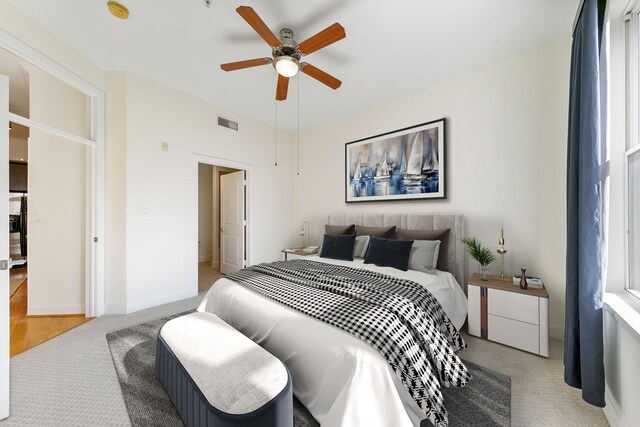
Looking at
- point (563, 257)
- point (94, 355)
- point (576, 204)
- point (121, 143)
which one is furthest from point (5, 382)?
point (563, 257)

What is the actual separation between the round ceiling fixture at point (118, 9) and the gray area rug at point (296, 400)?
283cm

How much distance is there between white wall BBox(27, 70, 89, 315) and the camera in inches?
117

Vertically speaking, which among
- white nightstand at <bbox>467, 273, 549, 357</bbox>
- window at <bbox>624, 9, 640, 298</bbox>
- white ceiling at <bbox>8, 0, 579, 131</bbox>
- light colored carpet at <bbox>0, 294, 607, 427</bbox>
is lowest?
light colored carpet at <bbox>0, 294, 607, 427</bbox>

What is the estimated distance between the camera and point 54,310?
302 centimetres

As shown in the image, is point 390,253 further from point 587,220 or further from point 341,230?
point 587,220

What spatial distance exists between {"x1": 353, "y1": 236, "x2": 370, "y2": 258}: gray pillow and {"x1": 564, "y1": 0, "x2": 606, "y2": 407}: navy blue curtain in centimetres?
194

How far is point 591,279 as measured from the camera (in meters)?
1.51

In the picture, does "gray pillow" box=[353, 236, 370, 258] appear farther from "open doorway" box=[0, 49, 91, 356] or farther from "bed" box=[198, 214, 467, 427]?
"open doorway" box=[0, 49, 91, 356]

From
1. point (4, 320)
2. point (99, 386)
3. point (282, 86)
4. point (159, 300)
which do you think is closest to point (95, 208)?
point (159, 300)

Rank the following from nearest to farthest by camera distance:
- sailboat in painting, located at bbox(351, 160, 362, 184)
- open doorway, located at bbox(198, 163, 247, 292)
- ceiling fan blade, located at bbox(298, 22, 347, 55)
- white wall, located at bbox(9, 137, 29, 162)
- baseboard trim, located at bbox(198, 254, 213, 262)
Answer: ceiling fan blade, located at bbox(298, 22, 347, 55) → sailboat in painting, located at bbox(351, 160, 362, 184) → open doorway, located at bbox(198, 163, 247, 292) → white wall, located at bbox(9, 137, 29, 162) → baseboard trim, located at bbox(198, 254, 213, 262)

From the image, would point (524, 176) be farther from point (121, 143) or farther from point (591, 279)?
point (121, 143)

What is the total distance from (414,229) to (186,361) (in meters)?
2.68

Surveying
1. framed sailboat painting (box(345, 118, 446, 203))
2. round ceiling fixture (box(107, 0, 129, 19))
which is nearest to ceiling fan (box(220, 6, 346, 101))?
round ceiling fixture (box(107, 0, 129, 19))

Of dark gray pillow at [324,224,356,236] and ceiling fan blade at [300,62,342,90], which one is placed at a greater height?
ceiling fan blade at [300,62,342,90]
